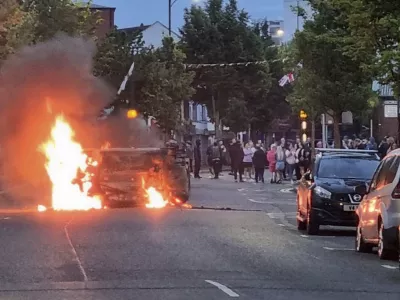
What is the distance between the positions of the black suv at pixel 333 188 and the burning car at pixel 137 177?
6.50 metres

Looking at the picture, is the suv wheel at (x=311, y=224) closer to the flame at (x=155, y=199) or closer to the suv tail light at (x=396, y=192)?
the suv tail light at (x=396, y=192)

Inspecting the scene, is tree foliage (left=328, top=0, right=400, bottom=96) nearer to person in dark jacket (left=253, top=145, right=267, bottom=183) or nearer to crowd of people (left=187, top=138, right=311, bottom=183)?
crowd of people (left=187, top=138, right=311, bottom=183)

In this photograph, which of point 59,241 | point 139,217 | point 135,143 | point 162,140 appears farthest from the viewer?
point 162,140

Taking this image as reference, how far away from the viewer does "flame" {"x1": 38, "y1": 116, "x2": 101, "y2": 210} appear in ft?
91.9

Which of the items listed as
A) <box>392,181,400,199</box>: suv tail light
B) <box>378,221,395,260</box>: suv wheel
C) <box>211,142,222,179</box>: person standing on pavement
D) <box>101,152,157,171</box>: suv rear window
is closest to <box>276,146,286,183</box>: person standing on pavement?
<box>211,142,222,179</box>: person standing on pavement

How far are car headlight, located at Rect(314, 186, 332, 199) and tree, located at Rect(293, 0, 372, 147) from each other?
48.4 ft

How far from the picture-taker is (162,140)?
174 ft

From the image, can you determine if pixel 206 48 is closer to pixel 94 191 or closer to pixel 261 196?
pixel 261 196

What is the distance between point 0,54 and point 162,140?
898 inches

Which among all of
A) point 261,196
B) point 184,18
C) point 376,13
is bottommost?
point 261,196

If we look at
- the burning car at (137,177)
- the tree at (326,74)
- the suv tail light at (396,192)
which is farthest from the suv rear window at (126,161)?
the suv tail light at (396,192)

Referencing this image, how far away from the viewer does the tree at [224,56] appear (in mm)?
68500

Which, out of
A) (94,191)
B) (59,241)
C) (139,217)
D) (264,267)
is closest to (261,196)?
(94,191)

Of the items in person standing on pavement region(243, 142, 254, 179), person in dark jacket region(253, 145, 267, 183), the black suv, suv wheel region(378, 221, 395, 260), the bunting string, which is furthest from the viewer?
the bunting string
